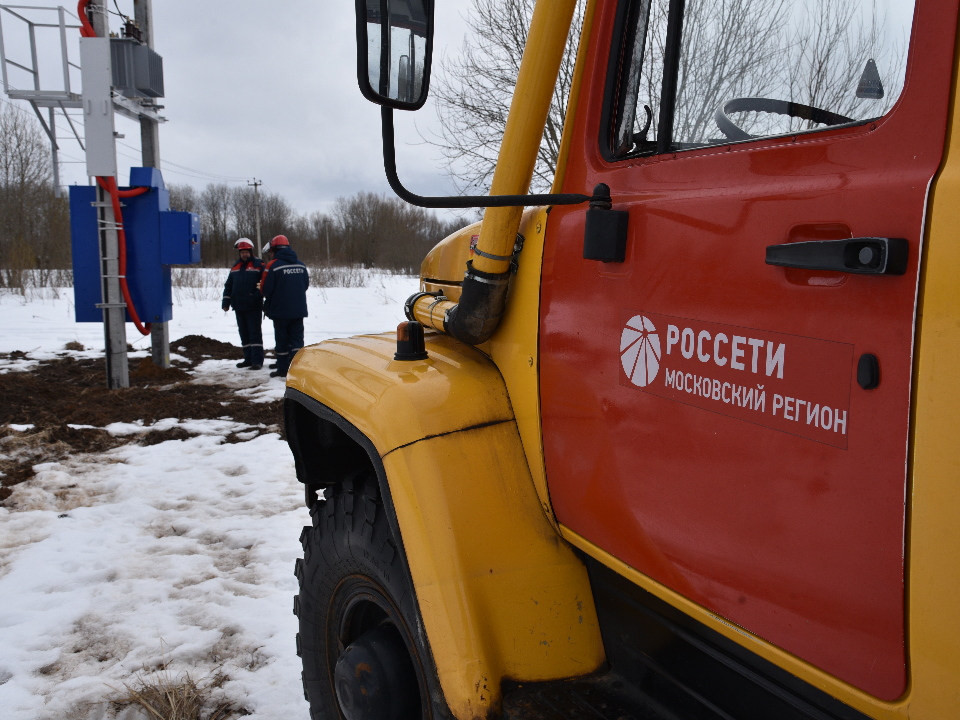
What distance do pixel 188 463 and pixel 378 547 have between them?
397 centimetres

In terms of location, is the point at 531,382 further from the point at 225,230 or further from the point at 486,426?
the point at 225,230

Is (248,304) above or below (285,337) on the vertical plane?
above

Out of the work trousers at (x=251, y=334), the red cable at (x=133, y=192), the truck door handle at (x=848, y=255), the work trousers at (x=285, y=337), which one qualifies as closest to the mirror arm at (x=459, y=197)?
the truck door handle at (x=848, y=255)

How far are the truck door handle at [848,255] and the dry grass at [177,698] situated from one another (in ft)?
7.97

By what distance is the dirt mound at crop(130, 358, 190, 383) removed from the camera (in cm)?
804

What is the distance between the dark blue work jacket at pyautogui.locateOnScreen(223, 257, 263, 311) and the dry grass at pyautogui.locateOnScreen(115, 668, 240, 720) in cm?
678

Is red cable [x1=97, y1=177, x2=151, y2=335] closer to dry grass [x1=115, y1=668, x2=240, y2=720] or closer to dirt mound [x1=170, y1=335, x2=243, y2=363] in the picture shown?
dirt mound [x1=170, y1=335, x2=243, y2=363]

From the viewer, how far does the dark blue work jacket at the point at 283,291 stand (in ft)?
27.0

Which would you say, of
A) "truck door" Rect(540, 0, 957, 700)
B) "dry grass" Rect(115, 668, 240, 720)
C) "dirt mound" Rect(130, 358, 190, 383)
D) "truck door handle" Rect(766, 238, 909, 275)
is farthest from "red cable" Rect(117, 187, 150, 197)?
"truck door handle" Rect(766, 238, 909, 275)

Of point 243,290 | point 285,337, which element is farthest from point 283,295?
point 243,290

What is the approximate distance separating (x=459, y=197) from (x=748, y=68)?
1.90ft

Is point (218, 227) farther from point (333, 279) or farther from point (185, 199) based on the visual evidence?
point (333, 279)

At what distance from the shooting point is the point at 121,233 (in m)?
6.90

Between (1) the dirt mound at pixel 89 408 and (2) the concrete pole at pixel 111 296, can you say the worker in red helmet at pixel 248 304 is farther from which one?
(2) the concrete pole at pixel 111 296
